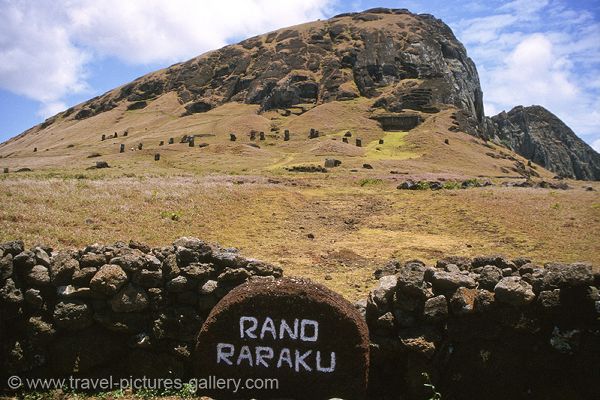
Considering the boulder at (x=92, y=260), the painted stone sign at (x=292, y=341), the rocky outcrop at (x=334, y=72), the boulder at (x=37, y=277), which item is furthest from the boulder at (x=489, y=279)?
the rocky outcrop at (x=334, y=72)

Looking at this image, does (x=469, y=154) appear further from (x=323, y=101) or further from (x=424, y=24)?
(x=424, y=24)

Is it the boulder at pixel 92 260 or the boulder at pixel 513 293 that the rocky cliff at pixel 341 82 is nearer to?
the boulder at pixel 92 260

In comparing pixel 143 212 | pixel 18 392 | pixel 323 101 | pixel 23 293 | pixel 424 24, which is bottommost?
pixel 18 392

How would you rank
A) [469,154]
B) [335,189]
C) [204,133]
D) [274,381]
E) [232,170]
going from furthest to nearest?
[204,133] < [469,154] < [232,170] < [335,189] < [274,381]

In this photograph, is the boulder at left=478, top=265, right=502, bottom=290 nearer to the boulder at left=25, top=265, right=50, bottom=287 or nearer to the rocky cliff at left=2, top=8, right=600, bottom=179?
the boulder at left=25, top=265, right=50, bottom=287

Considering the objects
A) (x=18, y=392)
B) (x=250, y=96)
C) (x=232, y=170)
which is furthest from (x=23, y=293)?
(x=250, y=96)

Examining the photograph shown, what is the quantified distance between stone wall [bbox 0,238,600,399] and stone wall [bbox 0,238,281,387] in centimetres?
2

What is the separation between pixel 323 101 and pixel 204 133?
4641 cm

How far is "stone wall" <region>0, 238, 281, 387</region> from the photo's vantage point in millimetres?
7699

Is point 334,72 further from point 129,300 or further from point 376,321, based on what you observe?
point 129,300

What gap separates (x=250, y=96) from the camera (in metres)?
151

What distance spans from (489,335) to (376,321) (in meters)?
1.88

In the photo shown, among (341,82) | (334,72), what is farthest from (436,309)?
(334,72)

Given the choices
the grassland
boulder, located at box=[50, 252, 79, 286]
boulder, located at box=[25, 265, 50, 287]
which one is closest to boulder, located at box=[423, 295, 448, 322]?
the grassland
